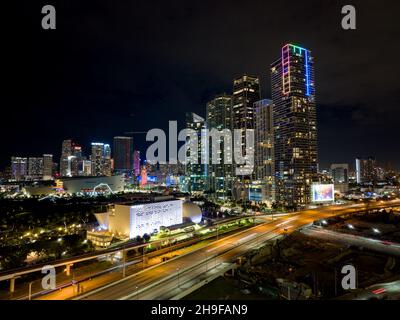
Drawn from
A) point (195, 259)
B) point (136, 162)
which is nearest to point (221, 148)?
point (195, 259)

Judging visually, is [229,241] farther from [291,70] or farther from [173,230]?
[291,70]

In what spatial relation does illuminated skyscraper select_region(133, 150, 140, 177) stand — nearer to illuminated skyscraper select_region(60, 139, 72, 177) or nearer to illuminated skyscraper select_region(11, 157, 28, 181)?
illuminated skyscraper select_region(60, 139, 72, 177)

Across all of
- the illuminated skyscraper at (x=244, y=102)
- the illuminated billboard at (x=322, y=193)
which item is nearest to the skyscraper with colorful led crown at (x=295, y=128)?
the illuminated billboard at (x=322, y=193)

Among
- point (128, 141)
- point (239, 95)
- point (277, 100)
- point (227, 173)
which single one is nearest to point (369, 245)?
point (277, 100)

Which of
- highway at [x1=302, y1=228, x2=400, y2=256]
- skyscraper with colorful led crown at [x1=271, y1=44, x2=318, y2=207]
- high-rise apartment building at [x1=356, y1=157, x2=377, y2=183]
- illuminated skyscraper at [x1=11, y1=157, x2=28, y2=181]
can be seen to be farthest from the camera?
illuminated skyscraper at [x1=11, y1=157, x2=28, y2=181]

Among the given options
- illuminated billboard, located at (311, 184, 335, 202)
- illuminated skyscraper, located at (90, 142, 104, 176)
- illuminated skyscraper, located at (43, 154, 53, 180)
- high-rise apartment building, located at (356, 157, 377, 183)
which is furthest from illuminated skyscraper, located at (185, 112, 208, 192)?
illuminated skyscraper, located at (43, 154, 53, 180)

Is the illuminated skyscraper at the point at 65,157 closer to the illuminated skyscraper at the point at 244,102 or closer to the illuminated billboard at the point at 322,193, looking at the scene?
the illuminated skyscraper at the point at 244,102

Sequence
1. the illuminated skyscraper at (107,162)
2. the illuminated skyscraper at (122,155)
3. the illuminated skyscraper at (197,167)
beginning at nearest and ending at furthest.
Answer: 1. the illuminated skyscraper at (197,167)
2. the illuminated skyscraper at (107,162)
3. the illuminated skyscraper at (122,155)
